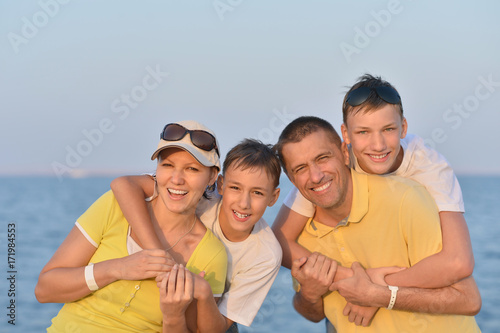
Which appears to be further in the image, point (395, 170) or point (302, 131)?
point (395, 170)

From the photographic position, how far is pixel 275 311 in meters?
13.9

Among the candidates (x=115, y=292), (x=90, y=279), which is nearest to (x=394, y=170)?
(x=115, y=292)

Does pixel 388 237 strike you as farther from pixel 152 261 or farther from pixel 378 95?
pixel 152 261

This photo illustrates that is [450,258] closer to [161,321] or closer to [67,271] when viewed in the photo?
[161,321]

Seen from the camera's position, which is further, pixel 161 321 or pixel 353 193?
pixel 353 193

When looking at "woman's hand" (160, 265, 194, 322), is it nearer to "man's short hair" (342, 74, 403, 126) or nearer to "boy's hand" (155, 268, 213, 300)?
"boy's hand" (155, 268, 213, 300)

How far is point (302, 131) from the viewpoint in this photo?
440 centimetres

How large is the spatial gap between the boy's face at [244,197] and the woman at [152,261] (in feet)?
0.57

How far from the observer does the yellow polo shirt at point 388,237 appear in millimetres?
4090

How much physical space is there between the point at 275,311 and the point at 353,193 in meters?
10.3

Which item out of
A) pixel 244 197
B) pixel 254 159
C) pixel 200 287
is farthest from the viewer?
pixel 254 159

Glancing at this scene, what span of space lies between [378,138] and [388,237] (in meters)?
0.83

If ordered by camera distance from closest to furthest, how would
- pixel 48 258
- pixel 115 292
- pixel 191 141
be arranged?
1. pixel 115 292
2. pixel 191 141
3. pixel 48 258

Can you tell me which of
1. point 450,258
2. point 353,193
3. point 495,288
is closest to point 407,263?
point 450,258
